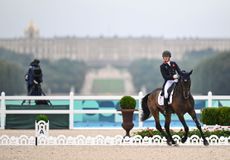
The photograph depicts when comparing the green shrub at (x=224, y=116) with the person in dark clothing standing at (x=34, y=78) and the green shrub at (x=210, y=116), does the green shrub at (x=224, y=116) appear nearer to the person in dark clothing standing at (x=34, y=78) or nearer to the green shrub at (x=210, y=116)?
the green shrub at (x=210, y=116)

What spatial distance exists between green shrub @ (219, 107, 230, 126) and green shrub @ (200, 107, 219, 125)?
11cm

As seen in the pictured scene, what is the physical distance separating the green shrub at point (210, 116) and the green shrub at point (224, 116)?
0.37 feet

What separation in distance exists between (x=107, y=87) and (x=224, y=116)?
109770 millimetres

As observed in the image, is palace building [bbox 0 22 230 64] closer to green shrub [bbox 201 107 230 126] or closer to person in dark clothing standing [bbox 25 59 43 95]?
person in dark clothing standing [bbox 25 59 43 95]

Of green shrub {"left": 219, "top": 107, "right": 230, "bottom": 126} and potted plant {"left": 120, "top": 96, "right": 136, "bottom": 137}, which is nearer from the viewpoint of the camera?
green shrub {"left": 219, "top": 107, "right": 230, "bottom": 126}

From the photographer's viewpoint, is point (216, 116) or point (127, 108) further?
point (127, 108)

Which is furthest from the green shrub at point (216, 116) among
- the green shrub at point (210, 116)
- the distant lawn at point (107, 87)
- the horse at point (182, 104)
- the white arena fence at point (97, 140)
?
the distant lawn at point (107, 87)

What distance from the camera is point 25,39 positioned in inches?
7431

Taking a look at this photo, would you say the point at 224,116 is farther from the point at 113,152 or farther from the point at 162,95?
the point at 113,152

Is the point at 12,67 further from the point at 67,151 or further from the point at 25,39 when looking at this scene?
the point at 25,39

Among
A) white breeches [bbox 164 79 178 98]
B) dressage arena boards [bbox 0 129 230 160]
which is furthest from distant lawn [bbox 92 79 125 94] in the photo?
dressage arena boards [bbox 0 129 230 160]

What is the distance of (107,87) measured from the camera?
13012 cm

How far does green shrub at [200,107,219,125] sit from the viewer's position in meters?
20.6

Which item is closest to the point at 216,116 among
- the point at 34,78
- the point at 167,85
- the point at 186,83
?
the point at 167,85
